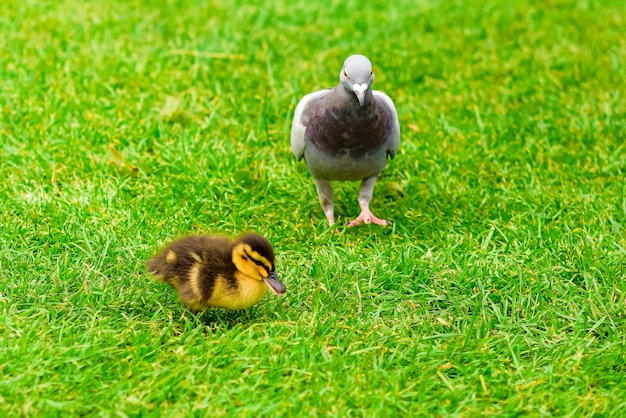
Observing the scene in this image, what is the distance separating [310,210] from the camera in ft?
17.5

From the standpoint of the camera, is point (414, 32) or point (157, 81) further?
point (414, 32)

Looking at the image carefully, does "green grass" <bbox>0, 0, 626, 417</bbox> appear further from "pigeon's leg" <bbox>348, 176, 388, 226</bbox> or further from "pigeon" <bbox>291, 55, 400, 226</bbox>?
"pigeon" <bbox>291, 55, 400, 226</bbox>

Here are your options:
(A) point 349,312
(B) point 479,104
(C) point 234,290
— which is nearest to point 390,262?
(A) point 349,312

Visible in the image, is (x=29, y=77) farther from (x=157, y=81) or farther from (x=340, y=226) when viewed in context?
(x=340, y=226)

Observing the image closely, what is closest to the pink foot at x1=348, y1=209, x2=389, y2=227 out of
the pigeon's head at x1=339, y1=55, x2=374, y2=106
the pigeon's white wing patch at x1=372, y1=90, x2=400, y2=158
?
the pigeon's white wing patch at x1=372, y1=90, x2=400, y2=158

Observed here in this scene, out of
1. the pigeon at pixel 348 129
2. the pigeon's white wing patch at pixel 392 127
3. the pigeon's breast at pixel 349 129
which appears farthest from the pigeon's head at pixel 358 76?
the pigeon's white wing patch at pixel 392 127

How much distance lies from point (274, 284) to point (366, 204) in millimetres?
1656

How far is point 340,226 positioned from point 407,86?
234cm

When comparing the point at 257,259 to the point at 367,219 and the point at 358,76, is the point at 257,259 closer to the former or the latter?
the point at 358,76

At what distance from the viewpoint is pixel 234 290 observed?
3.73 m

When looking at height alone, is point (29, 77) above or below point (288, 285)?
above

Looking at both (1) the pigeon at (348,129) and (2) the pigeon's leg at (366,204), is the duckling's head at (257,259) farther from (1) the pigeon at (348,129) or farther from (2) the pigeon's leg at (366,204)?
(2) the pigeon's leg at (366,204)

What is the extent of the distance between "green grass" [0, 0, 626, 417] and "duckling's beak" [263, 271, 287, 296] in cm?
24

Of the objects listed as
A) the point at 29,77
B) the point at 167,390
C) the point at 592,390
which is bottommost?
the point at 592,390
